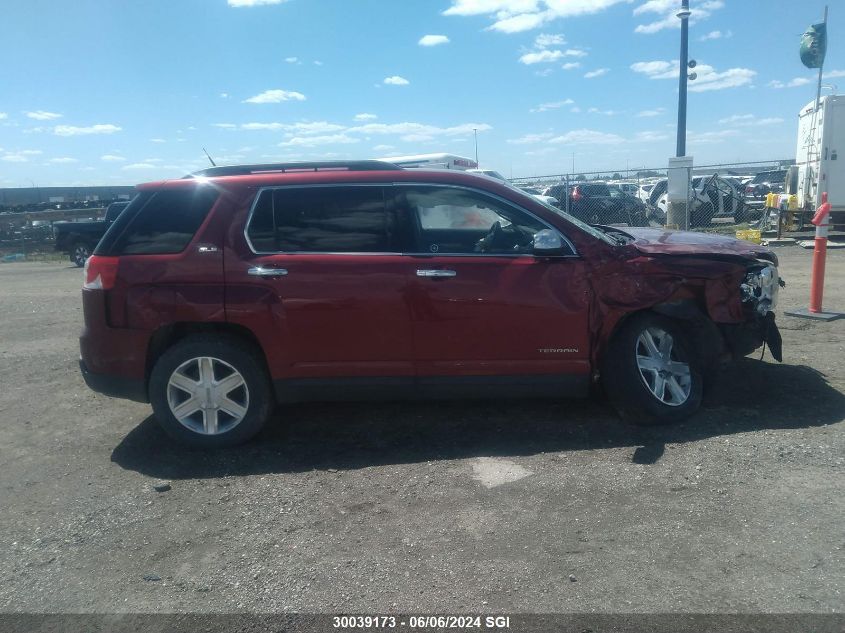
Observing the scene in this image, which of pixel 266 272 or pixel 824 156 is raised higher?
pixel 824 156

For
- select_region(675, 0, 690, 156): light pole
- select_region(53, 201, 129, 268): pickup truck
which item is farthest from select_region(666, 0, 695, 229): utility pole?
select_region(53, 201, 129, 268): pickup truck

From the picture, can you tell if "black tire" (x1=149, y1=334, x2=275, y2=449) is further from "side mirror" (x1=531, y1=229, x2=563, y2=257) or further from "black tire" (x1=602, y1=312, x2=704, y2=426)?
"black tire" (x1=602, y1=312, x2=704, y2=426)

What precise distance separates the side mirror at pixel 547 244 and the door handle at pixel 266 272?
1699 millimetres

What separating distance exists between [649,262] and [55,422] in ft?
15.4

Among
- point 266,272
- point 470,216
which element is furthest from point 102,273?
point 470,216

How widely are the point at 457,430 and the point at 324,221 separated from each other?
1747mm

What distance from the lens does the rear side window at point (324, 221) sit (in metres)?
4.89

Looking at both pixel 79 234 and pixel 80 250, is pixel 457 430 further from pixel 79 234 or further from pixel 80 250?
pixel 80 250

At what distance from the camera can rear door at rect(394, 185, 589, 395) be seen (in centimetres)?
482

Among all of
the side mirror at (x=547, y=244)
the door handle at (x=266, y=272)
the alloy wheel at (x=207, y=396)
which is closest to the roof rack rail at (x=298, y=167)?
the door handle at (x=266, y=272)

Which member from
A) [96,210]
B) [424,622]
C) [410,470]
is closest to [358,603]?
[424,622]

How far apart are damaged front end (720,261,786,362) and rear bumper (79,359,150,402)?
13.6 ft

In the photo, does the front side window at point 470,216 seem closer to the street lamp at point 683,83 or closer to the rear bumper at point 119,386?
the rear bumper at point 119,386

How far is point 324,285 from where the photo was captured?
4797mm
